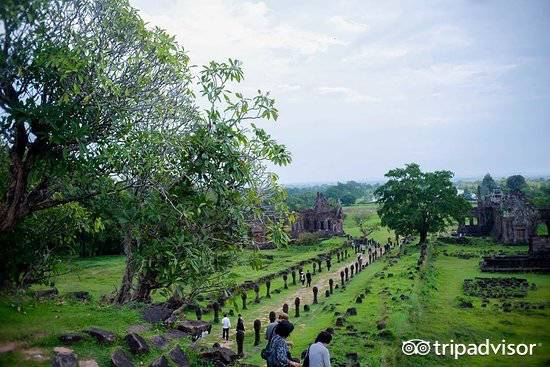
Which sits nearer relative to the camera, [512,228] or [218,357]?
[218,357]

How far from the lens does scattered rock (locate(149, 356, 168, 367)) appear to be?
9.55 meters

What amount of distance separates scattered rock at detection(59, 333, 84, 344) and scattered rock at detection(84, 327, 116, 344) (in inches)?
10.8

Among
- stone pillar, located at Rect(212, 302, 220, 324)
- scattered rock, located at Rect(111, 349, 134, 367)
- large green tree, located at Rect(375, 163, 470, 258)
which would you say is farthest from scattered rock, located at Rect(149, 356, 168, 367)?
large green tree, located at Rect(375, 163, 470, 258)

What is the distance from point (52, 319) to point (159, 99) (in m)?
6.06

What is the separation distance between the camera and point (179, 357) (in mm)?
10508

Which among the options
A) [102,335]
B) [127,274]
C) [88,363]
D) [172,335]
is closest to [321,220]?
[127,274]

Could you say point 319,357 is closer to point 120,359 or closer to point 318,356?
point 318,356

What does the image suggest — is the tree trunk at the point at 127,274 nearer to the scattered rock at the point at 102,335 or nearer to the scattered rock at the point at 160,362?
the scattered rock at the point at 102,335

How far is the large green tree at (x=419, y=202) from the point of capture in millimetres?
51969

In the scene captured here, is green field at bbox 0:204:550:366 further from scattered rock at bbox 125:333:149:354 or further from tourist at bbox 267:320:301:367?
tourist at bbox 267:320:301:367

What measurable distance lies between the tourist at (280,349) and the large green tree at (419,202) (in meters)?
45.3

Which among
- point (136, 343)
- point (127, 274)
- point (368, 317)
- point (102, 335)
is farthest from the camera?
point (368, 317)

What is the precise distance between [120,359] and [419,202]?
4847 centimetres

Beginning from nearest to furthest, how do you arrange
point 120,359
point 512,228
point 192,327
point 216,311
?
point 120,359 < point 192,327 < point 216,311 < point 512,228
